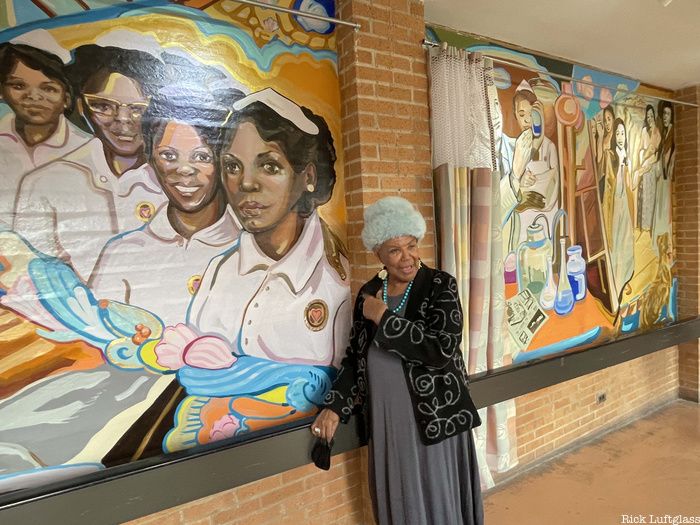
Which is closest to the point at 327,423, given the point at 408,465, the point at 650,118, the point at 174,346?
the point at 408,465

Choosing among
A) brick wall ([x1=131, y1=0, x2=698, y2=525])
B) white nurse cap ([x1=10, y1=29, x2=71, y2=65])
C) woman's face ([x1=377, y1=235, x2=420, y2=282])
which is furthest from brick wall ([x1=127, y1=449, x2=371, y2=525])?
white nurse cap ([x1=10, y1=29, x2=71, y2=65])

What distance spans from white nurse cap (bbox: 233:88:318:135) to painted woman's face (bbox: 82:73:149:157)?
41 cm

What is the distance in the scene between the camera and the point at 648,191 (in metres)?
4.11

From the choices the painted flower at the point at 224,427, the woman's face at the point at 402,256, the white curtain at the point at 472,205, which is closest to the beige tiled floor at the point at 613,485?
the white curtain at the point at 472,205

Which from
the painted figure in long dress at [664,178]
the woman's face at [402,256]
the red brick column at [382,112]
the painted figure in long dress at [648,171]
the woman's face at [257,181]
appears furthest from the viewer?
the painted figure in long dress at [664,178]

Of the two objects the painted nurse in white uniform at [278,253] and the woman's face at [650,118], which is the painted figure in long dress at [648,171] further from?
Answer: the painted nurse in white uniform at [278,253]

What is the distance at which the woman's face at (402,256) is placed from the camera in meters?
1.81

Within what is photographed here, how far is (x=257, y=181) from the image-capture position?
6.85ft

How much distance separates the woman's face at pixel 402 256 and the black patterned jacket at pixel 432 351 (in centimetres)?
5

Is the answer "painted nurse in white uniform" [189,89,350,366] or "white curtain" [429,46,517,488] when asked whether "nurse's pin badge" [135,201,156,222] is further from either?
"white curtain" [429,46,517,488]

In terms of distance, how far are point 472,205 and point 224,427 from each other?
1.68m

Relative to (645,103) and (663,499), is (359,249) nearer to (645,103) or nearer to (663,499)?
(663,499)

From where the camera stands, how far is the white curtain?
2406 millimetres

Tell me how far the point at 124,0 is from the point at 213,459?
6.10 ft
